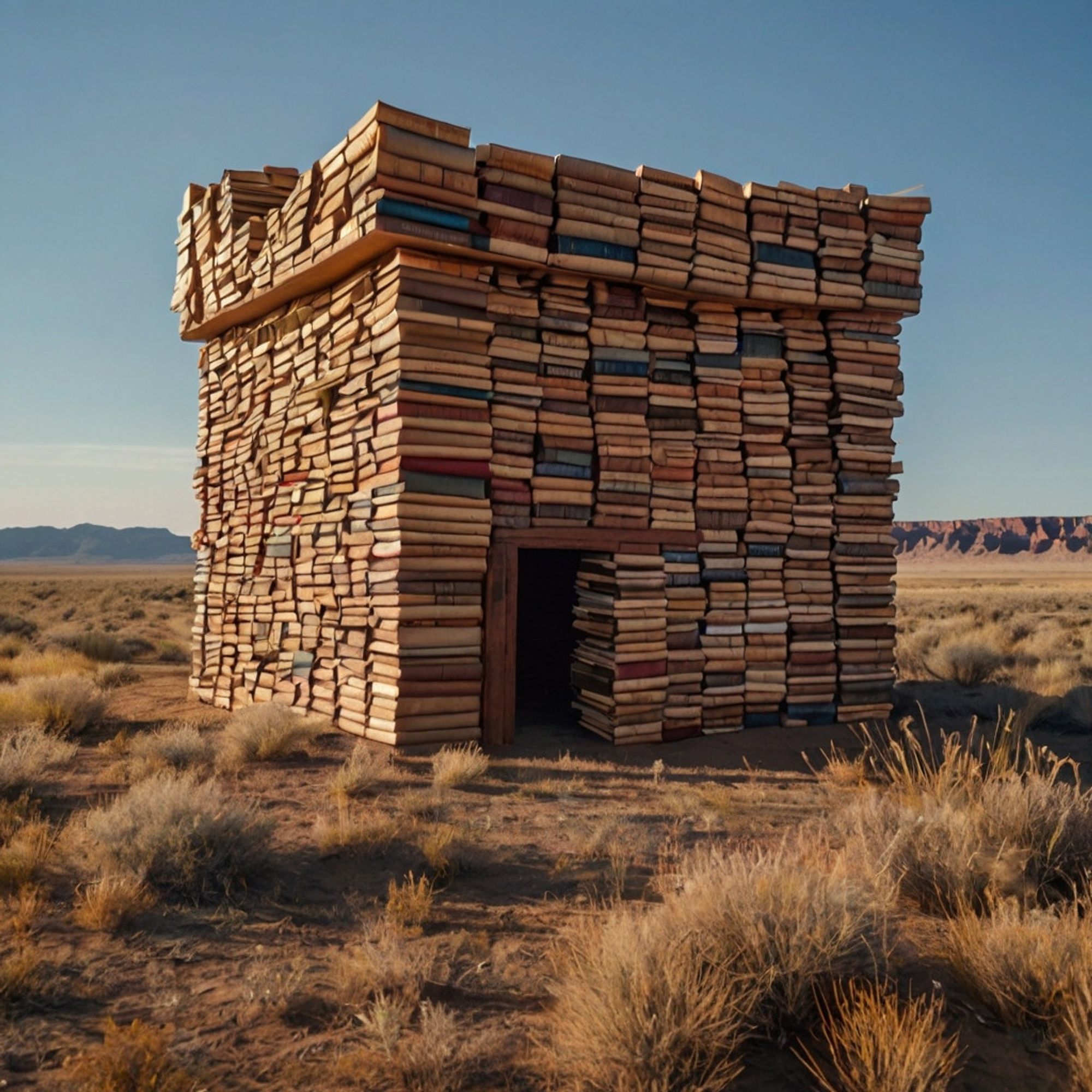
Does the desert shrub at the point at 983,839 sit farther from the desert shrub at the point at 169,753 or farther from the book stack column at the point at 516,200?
the book stack column at the point at 516,200

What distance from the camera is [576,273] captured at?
9164 millimetres

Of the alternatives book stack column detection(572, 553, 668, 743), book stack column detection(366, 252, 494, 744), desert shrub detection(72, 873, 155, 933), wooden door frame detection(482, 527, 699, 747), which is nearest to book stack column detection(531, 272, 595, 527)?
wooden door frame detection(482, 527, 699, 747)

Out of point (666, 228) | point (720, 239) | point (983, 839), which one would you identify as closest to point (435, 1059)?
point (983, 839)

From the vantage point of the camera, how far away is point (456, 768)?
752cm

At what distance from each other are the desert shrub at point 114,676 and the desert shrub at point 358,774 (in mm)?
6610

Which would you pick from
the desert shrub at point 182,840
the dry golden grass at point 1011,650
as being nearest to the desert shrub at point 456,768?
the desert shrub at point 182,840

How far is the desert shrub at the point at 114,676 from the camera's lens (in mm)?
13141

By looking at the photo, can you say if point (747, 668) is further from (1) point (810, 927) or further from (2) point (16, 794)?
(2) point (16, 794)

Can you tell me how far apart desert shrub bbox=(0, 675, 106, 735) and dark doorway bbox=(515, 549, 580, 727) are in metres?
5.32

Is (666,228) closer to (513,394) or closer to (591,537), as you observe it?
(513,394)

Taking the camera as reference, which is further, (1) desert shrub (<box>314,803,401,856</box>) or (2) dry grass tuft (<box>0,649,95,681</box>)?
(2) dry grass tuft (<box>0,649,95,681</box>)

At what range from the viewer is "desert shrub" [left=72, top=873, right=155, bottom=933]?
14.8 feet

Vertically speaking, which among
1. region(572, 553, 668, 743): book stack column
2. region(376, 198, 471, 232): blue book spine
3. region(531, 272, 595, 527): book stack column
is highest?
region(376, 198, 471, 232): blue book spine

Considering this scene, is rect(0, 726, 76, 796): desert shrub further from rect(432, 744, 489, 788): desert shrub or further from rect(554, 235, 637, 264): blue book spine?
rect(554, 235, 637, 264): blue book spine
